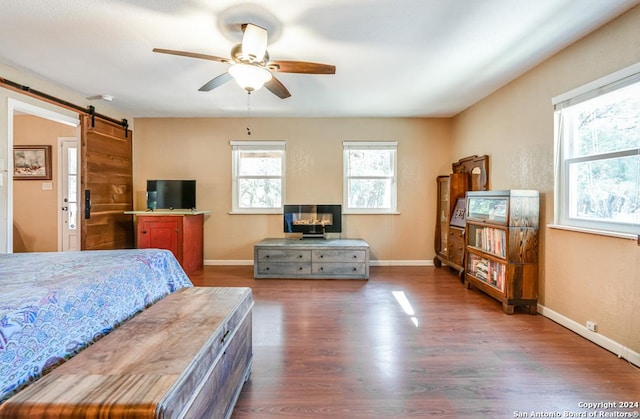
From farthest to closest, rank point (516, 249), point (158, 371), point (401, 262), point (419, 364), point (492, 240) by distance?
point (401, 262) → point (492, 240) → point (516, 249) → point (419, 364) → point (158, 371)

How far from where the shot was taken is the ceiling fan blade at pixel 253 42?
213cm

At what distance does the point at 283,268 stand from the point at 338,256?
0.84 m

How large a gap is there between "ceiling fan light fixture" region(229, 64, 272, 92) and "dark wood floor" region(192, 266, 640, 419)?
214 cm

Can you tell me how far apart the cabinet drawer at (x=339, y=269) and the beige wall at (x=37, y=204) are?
455 centimetres

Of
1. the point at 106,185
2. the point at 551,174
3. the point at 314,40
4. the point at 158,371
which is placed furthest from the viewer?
the point at 106,185

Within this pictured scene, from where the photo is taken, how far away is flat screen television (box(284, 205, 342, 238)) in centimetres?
468

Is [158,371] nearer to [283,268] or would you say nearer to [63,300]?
[63,300]

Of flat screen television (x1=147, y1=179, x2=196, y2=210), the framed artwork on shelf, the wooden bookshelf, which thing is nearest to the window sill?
the wooden bookshelf

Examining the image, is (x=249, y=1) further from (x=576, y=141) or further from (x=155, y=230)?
(x=155, y=230)

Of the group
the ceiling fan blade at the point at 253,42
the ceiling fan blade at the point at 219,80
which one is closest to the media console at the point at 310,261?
the ceiling fan blade at the point at 219,80

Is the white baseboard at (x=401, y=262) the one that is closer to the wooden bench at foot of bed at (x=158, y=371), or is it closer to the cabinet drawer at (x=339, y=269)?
the cabinet drawer at (x=339, y=269)

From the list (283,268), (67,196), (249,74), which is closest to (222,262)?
(283,268)

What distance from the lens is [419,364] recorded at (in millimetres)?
2020

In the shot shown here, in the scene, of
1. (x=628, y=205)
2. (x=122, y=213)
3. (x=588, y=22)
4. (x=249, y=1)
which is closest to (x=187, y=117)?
(x=122, y=213)
